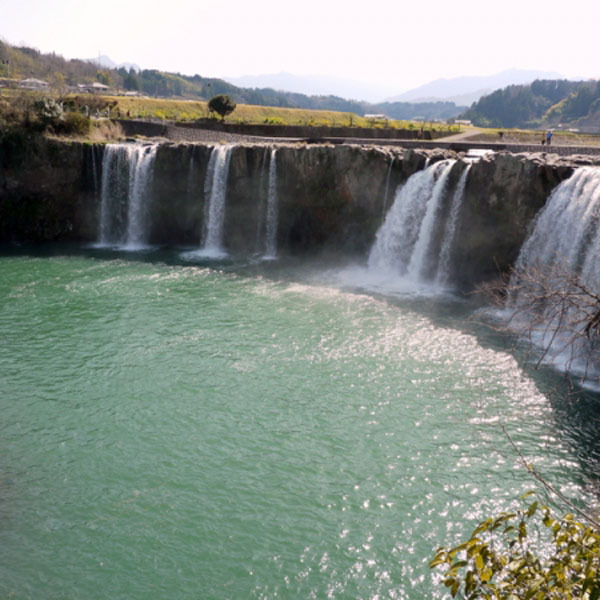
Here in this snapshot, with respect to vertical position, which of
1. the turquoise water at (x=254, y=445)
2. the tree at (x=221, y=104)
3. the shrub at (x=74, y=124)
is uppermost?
the tree at (x=221, y=104)

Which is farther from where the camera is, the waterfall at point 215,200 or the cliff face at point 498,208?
the waterfall at point 215,200

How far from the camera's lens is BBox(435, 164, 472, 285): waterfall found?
30125 mm

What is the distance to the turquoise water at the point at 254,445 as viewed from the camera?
1259 cm

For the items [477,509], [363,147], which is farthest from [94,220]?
[477,509]

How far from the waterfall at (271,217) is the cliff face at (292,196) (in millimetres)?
357

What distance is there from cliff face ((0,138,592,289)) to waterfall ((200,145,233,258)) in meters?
0.46

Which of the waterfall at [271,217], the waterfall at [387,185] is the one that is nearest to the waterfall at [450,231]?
the waterfall at [387,185]

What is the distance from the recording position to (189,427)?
17.7 m

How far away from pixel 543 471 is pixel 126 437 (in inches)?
486

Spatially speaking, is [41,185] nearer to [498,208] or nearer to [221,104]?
[221,104]

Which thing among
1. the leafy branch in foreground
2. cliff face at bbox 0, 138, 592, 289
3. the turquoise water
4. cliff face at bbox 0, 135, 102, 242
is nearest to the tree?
cliff face at bbox 0, 138, 592, 289

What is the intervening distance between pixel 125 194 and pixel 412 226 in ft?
70.4

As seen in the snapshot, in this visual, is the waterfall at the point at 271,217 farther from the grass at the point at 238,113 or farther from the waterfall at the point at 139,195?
the grass at the point at 238,113

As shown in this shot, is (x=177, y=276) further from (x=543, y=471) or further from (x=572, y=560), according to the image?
(x=572, y=560)
